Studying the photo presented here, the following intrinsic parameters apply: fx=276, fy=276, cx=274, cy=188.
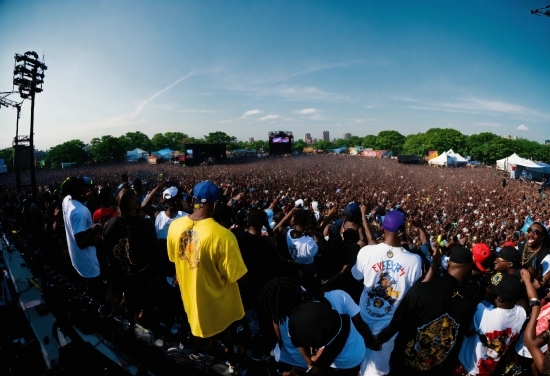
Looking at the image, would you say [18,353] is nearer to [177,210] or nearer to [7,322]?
[7,322]

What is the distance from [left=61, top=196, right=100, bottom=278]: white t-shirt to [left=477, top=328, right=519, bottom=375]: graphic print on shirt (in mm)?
3637

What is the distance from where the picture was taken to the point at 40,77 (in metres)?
10.9

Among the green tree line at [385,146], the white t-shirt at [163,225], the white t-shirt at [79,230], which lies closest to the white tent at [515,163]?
the green tree line at [385,146]

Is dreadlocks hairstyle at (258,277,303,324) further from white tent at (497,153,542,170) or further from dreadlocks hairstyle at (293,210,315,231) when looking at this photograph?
white tent at (497,153,542,170)

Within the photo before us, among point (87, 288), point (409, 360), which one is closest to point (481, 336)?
point (409, 360)

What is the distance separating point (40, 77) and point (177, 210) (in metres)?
11.9

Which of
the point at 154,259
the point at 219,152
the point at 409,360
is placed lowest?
the point at 409,360

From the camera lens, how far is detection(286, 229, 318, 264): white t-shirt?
3.16 m

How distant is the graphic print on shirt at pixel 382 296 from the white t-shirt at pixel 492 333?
57 centimetres

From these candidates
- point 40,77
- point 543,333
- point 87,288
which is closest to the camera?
point 543,333

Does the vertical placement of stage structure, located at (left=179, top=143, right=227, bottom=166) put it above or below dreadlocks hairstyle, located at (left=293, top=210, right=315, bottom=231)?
above

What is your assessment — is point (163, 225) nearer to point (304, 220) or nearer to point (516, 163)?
point (304, 220)

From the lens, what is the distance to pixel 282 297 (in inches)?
68.1

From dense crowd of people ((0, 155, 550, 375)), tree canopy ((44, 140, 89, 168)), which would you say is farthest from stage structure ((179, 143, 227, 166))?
dense crowd of people ((0, 155, 550, 375))
